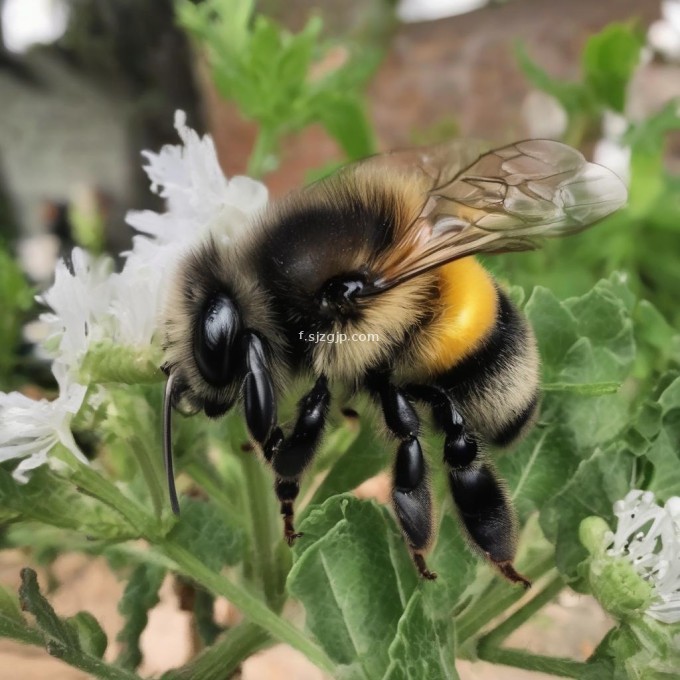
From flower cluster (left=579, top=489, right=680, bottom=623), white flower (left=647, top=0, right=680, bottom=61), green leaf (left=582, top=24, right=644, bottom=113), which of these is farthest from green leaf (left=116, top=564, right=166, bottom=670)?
white flower (left=647, top=0, right=680, bottom=61)

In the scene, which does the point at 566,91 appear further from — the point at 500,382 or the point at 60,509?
the point at 60,509

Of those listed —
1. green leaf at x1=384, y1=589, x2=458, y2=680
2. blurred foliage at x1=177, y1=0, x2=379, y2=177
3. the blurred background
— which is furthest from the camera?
the blurred background

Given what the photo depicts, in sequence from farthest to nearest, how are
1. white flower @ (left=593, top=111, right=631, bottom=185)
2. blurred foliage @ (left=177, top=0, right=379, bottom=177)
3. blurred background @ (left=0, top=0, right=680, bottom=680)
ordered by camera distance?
1. white flower @ (left=593, top=111, right=631, bottom=185)
2. blurred background @ (left=0, top=0, right=680, bottom=680)
3. blurred foliage @ (left=177, top=0, right=379, bottom=177)

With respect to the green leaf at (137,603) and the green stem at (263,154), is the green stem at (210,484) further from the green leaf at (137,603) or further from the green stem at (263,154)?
the green stem at (263,154)

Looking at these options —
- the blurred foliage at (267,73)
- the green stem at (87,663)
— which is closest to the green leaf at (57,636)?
the green stem at (87,663)

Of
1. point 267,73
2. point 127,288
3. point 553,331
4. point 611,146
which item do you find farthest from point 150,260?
point 611,146

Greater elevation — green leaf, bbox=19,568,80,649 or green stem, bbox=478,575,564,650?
green leaf, bbox=19,568,80,649

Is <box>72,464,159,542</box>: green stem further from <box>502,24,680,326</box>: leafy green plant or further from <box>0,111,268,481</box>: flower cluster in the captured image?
<box>502,24,680,326</box>: leafy green plant
